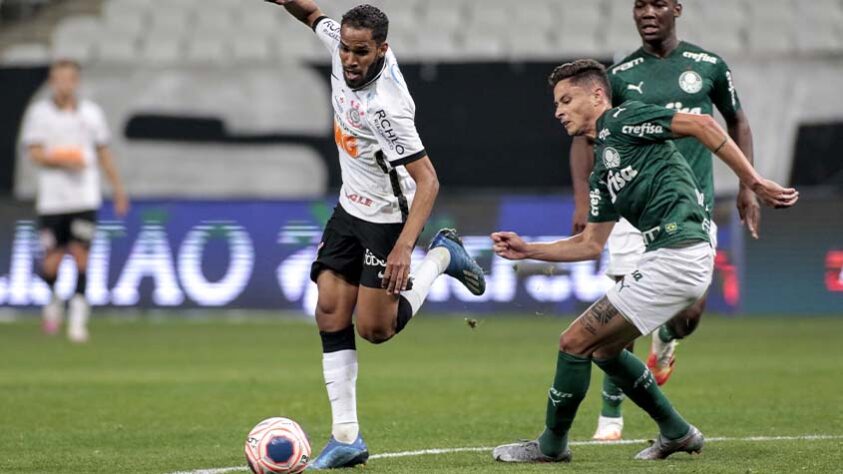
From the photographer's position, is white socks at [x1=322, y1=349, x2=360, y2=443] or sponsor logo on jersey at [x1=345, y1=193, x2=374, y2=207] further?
sponsor logo on jersey at [x1=345, y1=193, x2=374, y2=207]

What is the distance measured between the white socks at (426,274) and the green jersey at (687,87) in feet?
4.22

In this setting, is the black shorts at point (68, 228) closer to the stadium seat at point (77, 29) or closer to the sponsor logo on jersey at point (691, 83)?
the stadium seat at point (77, 29)

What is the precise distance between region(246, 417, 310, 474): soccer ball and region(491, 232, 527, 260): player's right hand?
1360mm

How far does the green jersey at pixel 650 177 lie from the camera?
22.7 feet

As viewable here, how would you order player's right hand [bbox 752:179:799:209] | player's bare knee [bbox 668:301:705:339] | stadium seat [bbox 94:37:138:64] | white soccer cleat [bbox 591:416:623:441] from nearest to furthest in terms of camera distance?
player's right hand [bbox 752:179:799:209] → white soccer cleat [bbox 591:416:623:441] → player's bare knee [bbox 668:301:705:339] → stadium seat [bbox 94:37:138:64]

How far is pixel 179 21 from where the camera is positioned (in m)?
23.4

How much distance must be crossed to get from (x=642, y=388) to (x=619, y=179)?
981mm

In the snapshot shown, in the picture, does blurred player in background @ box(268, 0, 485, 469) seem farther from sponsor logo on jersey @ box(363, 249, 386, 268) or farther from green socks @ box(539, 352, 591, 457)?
green socks @ box(539, 352, 591, 457)

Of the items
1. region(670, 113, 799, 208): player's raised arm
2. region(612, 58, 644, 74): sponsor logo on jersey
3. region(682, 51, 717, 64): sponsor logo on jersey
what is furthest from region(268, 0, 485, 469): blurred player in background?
region(682, 51, 717, 64): sponsor logo on jersey

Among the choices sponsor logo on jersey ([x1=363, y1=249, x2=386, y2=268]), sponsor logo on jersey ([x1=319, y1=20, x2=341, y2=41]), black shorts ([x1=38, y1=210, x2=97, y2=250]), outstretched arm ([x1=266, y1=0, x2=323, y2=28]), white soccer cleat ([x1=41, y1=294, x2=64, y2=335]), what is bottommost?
white soccer cleat ([x1=41, y1=294, x2=64, y2=335])

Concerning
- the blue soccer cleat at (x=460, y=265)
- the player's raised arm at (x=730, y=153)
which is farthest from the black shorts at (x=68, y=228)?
the player's raised arm at (x=730, y=153)

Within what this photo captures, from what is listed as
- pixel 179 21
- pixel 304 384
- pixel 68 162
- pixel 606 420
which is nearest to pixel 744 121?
pixel 606 420

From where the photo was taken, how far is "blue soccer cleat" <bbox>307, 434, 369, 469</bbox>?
7.13 m

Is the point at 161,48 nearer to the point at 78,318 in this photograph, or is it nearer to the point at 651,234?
the point at 78,318
